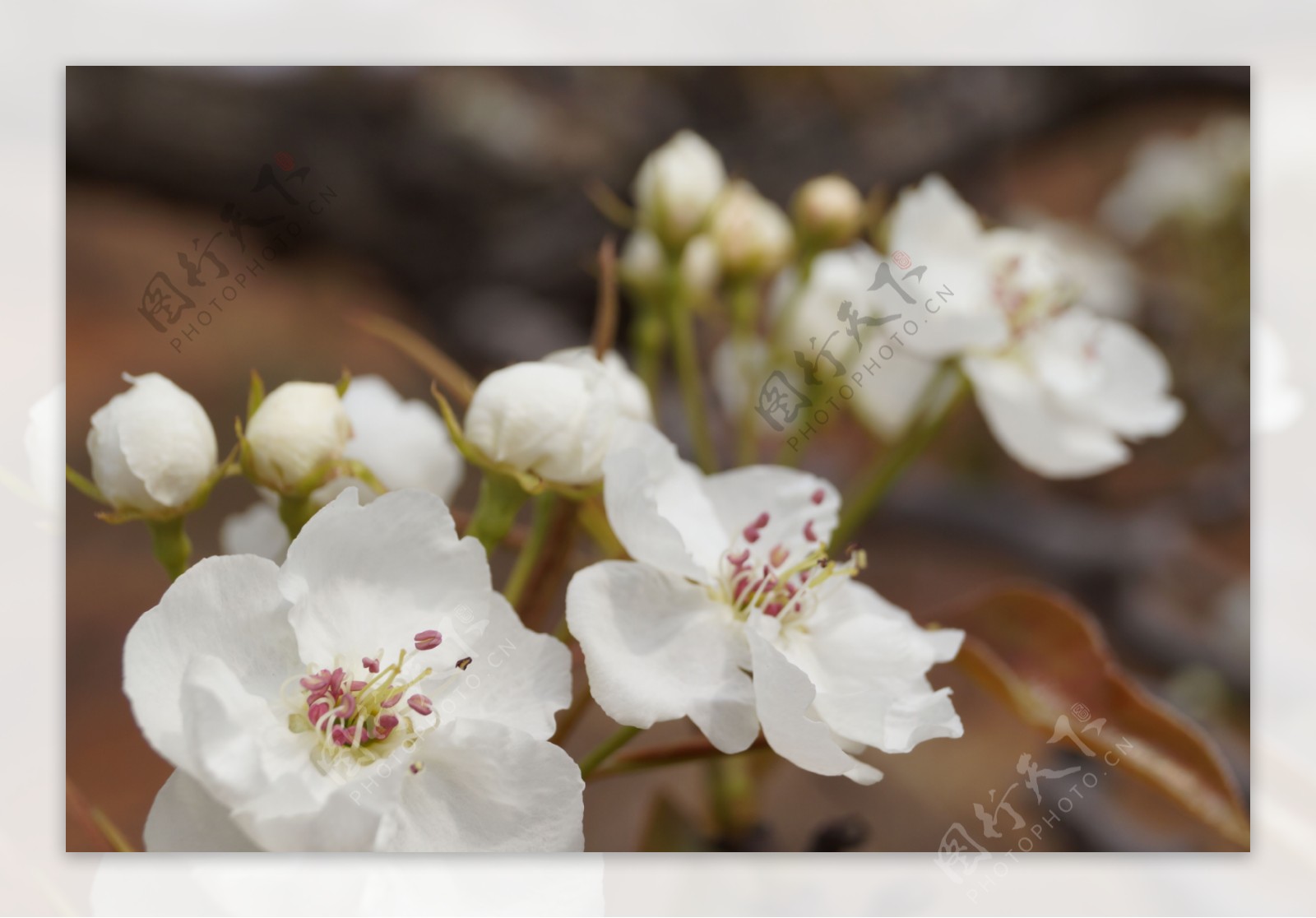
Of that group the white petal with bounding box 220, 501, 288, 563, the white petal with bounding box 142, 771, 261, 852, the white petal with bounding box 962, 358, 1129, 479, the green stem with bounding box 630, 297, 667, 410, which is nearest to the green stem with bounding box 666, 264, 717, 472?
the green stem with bounding box 630, 297, 667, 410

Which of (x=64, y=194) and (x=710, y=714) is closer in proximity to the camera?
(x=710, y=714)

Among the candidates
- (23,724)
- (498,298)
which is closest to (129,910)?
(23,724)

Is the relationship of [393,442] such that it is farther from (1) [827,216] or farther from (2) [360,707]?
(1) [827,216]

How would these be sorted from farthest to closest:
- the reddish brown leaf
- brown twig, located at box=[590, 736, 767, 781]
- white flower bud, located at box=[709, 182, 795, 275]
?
white flower bud, located at box=[709, 182, 795, 275]
the reddish brown leaf
brown twig, located at box=[590, 736, 767, 781]

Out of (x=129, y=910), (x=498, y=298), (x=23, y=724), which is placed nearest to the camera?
(x=129, y=910)

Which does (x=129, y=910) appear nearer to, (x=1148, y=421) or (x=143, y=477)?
(x=143, y=477)

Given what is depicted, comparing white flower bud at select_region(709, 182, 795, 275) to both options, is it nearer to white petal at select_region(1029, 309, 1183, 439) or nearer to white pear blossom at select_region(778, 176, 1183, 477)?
white pear blossom at select_region(778, 176, 1183, 477)

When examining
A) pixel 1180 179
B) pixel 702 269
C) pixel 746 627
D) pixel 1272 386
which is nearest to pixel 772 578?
pixel 746 627
